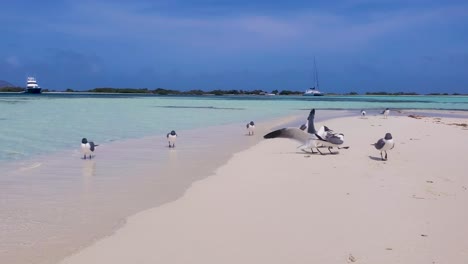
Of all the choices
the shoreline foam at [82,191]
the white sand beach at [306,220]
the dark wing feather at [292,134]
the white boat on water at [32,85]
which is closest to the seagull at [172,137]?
the shoreline foam at [82,191]

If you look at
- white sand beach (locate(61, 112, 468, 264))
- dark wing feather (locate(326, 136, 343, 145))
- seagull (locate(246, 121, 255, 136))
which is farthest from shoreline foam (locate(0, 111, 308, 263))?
seagull (locate(246, 121, 255, 136))

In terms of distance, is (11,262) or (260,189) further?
(260,189)

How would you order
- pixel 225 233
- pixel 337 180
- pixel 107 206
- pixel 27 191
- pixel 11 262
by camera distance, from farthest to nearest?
pixel 337 180 < pixel 27 191 < pixel 107 206 < pixel 225 233 < pixel 11 262

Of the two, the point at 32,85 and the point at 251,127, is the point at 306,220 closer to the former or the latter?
the point at 251,127

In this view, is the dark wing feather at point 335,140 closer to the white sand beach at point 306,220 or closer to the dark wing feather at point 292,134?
the white sand beach at point 306,220

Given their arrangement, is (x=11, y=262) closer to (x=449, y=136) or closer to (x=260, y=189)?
(x=260, y=189)

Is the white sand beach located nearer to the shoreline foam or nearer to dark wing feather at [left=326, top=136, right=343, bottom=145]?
the shoreline foam

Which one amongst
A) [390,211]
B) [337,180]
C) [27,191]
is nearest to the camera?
[390,211]

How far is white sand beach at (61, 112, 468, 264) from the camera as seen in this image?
4414 millimetres

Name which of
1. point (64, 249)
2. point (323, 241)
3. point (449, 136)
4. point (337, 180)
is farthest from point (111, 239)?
point (449, 136)

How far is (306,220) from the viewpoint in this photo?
552cm

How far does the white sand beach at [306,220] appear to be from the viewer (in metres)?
4.41

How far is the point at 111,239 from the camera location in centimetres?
489

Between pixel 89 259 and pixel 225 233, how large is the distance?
1.36 m
